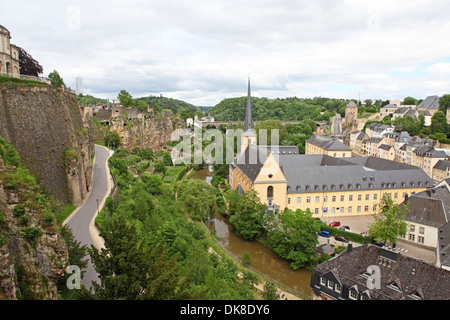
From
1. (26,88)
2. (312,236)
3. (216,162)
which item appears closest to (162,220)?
(312,236)

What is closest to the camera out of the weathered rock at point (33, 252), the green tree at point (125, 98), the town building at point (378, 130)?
the weathered rock at point (33, 252)

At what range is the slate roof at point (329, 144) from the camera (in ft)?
180

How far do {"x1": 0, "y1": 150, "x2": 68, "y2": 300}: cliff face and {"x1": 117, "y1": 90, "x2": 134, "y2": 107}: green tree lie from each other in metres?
45.7

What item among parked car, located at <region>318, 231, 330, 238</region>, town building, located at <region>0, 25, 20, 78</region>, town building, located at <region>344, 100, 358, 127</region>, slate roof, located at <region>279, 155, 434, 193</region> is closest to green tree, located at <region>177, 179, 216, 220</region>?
slate roof, located at <region>279, 155, 434, 193</region>

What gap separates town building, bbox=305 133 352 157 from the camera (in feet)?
179

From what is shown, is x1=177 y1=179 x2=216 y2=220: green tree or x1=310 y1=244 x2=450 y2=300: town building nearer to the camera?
x1=310 y1=244 x2=450 y2=300: town building

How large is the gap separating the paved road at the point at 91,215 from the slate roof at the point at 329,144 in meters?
38.5

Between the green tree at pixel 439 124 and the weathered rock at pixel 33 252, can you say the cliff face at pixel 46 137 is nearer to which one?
the weathered rock at pixel 33 252

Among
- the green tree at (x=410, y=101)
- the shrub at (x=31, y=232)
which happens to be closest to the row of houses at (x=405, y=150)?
the green tree at (x=410, y=101)

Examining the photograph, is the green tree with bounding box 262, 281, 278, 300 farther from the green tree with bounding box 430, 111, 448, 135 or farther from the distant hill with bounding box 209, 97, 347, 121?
the distant hill with bounding box 209, 97, 347, 121

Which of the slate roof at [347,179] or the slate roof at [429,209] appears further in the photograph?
the slate roof at [347,179]

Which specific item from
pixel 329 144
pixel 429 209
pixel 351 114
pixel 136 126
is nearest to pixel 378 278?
pixel 429 209

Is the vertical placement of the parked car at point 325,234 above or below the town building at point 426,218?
below
